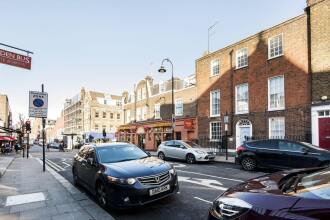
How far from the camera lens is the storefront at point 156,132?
26572 millimetres

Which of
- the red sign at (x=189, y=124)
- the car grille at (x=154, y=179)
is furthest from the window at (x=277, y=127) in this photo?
the car grille at (x=154, y=179)

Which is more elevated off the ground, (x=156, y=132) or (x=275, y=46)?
(x=275, y=46)

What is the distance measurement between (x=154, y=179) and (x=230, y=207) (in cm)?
321

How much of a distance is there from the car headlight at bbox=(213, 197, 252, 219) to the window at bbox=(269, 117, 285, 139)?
16.6m

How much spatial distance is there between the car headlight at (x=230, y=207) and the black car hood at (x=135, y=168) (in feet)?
9.94

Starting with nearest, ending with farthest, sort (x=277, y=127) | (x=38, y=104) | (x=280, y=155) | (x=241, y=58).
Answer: (x=280, y=155)
(x=38, y=104)
(x=277, y=127)
(x=241, y=58)

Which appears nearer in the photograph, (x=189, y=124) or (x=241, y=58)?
(x=241, y=58)

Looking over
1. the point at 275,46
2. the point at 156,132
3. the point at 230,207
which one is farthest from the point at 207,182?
the point at 156,132

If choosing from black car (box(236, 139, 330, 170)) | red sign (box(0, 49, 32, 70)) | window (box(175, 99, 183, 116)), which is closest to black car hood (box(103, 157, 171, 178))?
red sign (box(0, 49, 32, 70))

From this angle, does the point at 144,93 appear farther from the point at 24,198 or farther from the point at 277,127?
the point at 24,198

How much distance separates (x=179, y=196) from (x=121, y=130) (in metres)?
37.2

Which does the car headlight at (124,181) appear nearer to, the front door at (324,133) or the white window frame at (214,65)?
the front door at (324,133)

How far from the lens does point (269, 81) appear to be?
1909 cm

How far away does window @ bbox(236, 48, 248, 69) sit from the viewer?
21125 mm
